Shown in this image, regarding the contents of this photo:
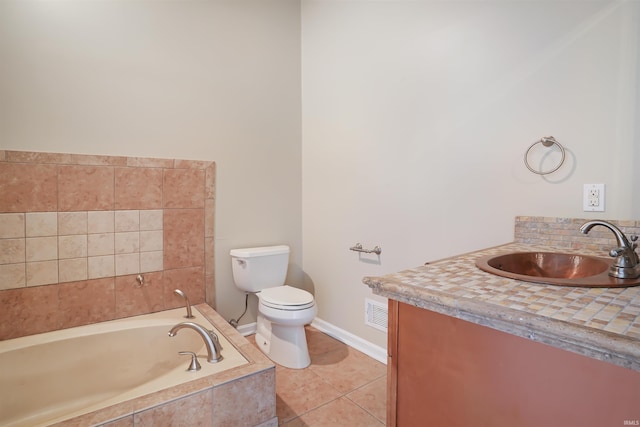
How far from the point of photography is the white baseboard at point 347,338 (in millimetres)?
2328

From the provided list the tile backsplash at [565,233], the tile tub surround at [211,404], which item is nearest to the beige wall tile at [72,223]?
the tile tub surround at [211,404]

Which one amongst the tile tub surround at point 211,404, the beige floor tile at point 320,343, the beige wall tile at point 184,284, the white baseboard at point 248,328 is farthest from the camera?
the white baseboard at point 248,328

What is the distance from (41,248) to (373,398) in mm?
2124

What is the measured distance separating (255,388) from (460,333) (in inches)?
43.2

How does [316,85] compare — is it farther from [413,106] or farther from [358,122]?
[413,106]

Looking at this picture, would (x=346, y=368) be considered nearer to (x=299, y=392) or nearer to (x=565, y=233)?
(x=299, y=392)

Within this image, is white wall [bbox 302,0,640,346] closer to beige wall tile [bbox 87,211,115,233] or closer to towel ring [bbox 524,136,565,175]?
towel ring [bbox 524,136,565,175]

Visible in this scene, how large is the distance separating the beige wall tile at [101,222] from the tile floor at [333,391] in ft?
4.77

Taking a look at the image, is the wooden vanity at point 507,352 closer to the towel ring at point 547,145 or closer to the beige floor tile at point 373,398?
the towel ring at point 547,145

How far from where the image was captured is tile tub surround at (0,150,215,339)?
188cm

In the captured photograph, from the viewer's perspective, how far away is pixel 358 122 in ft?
8.04

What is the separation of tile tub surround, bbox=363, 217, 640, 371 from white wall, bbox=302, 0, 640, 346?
721 mm

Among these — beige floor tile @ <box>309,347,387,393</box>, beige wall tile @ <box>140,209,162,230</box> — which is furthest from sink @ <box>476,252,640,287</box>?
beige wall tile @ <box>140,209,162,230</box>

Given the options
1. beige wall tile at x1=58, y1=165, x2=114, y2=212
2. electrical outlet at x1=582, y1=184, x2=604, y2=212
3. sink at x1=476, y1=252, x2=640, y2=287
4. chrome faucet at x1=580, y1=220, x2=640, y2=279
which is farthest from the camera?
beige wall tile at x1=58, y1=165, x2=114, y2=212
